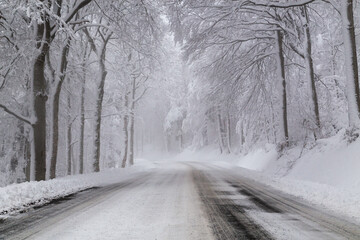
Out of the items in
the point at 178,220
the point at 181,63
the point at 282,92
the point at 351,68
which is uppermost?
the point at 181,63

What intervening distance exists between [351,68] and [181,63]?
9823 millimetres

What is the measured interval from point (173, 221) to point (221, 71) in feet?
42.9

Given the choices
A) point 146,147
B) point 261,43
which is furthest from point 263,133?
point 146,147

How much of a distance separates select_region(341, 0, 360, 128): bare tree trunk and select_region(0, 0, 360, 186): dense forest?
0.11ft

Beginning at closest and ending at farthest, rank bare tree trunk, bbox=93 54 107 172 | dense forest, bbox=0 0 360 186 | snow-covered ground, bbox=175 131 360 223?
snow-covered ground, bbox=175 131 360 223 → dense forest, bbox=0 0 360 186 → bare tree trunk, bbox=93 54 107 172

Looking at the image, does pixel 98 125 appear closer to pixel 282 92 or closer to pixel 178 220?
pixel 282 92

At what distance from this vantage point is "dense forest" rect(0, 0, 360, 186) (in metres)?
10.9

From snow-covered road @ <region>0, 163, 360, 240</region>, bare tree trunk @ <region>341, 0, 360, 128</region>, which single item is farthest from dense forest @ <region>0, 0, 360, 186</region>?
snow-covered road @ <region>0, 163, 360, 240</region>

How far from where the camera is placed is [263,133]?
77.1 feet

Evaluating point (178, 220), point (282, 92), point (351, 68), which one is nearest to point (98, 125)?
point (282, 92)

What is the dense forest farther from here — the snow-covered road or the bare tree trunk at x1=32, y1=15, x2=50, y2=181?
the snow-covered road

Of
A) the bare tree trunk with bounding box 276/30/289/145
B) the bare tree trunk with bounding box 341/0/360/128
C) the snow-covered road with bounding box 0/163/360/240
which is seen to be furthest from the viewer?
the bare tree trunk with bounding box 276/30/289/145

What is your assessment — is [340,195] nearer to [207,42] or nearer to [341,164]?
[341,164]

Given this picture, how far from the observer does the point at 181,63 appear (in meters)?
18.4
